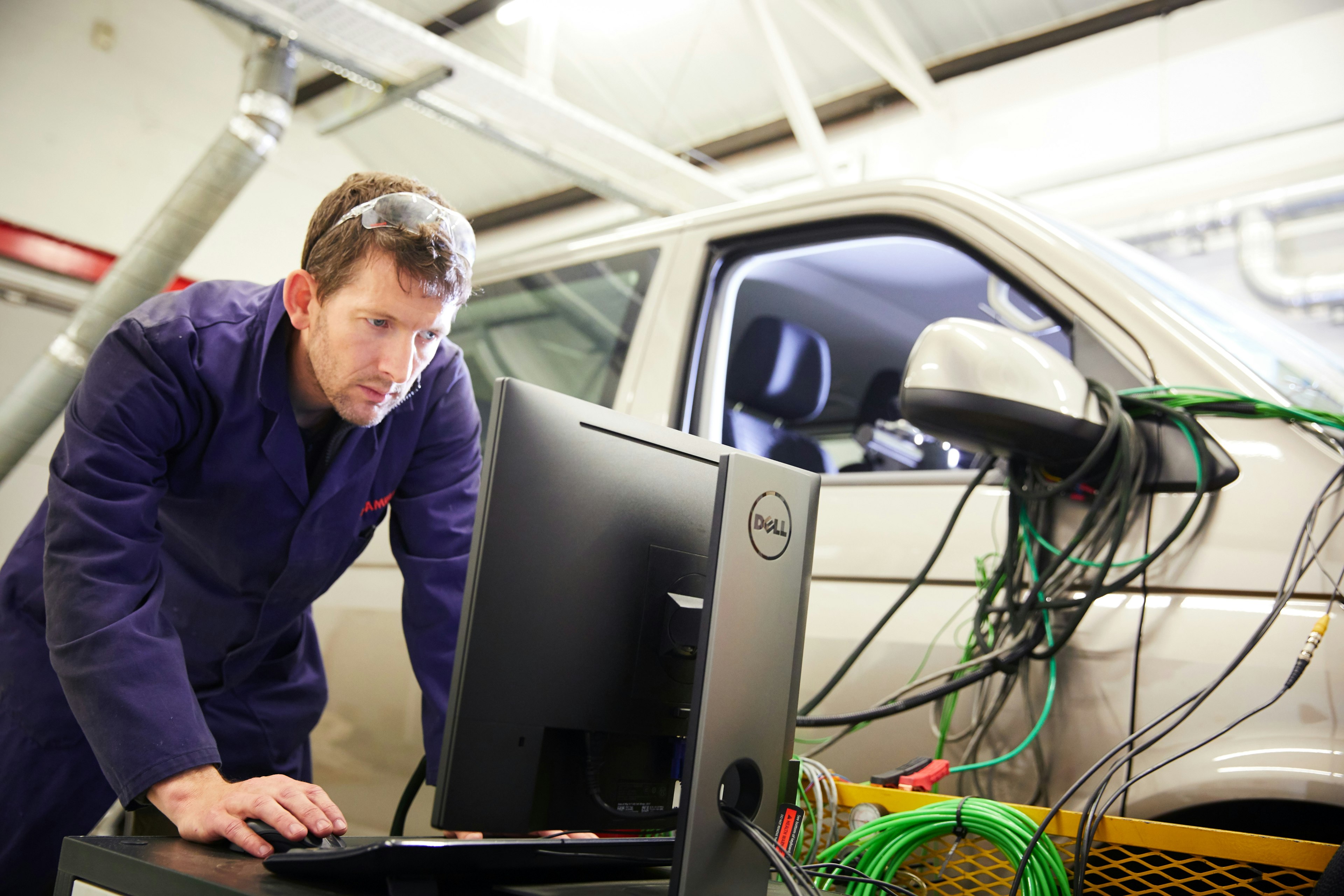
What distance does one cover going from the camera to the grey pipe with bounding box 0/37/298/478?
14.4 ft

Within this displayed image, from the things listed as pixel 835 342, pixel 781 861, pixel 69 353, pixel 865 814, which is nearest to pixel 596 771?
pixel 781 861

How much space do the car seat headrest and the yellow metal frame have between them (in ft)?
4.20

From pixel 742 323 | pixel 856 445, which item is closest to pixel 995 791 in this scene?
pixel 742 323

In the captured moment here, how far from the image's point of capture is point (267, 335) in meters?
1.52

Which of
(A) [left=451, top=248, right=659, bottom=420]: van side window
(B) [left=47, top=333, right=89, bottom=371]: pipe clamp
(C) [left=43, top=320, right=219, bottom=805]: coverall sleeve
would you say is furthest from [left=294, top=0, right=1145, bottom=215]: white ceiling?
(C) [left=43, top=320, right=219, bottom=805]: coverall sleeve

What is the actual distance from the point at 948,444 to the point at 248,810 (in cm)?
119

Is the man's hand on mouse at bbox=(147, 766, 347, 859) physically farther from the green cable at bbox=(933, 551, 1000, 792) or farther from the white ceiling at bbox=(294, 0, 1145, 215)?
the white ceiling at bbox=(294, 0, 1145, 215)

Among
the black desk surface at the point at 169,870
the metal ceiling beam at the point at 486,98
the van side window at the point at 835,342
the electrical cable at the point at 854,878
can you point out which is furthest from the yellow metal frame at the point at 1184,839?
the metal ceiling beam at the point at 486,98

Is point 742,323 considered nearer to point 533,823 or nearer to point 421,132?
point 533,823

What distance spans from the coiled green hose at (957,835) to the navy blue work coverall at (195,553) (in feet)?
2.21

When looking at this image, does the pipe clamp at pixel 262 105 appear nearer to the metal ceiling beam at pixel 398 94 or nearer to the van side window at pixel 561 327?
the metal ceiling beam at pixel 398 94

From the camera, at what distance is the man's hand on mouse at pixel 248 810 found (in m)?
1.05

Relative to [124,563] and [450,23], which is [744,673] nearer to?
[124,563]

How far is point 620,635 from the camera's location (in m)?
1.06
